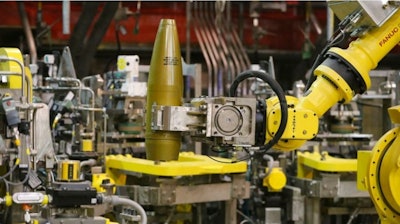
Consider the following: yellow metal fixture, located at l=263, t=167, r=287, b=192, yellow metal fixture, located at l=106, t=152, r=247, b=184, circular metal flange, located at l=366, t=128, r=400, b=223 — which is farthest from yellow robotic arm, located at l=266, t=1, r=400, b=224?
yellow metal fixture, located at l=263, t=167, r=287, b=192

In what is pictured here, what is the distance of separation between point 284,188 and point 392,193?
3.18 meters

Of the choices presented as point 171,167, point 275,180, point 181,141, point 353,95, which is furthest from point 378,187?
point 275,180

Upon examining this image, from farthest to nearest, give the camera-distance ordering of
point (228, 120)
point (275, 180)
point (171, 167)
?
point (275, 180)
point (171, 167)
point (228, 120)

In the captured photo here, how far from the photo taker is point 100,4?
33.9 ft

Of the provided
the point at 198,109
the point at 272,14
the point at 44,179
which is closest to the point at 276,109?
the point at 198,109

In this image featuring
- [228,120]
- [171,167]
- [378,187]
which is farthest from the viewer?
[171,167]

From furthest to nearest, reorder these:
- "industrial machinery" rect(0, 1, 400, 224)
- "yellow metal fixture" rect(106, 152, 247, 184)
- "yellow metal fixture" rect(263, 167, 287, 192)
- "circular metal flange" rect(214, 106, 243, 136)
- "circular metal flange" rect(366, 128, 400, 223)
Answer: "yellow metal fixture" rect(263, 167, 287, 192) → "yellow metal fixture" rect(106, 152, 247, 184) → "circular metal flange" rect(366, 128, 400, 223) → "industrial machinery" rect(0, 1, 400, 224) → "circular metal flange" rect(214, 106, 243, 136)

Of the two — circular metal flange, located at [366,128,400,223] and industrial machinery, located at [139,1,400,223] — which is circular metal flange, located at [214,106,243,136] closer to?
industrial machinery, located at [139,1,400,223]

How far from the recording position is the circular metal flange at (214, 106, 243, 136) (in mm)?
3773

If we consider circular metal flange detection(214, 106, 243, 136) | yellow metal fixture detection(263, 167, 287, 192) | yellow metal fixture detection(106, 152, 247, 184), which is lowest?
yellow metal fixture detection(263, 167, 287, 192)

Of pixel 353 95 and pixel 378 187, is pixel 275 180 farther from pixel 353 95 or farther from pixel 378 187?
pixel 353 95

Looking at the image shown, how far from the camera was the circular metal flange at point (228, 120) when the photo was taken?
377 centimetres

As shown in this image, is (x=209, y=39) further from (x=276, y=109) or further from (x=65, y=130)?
(x=276, y=109)

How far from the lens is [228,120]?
3.79m
